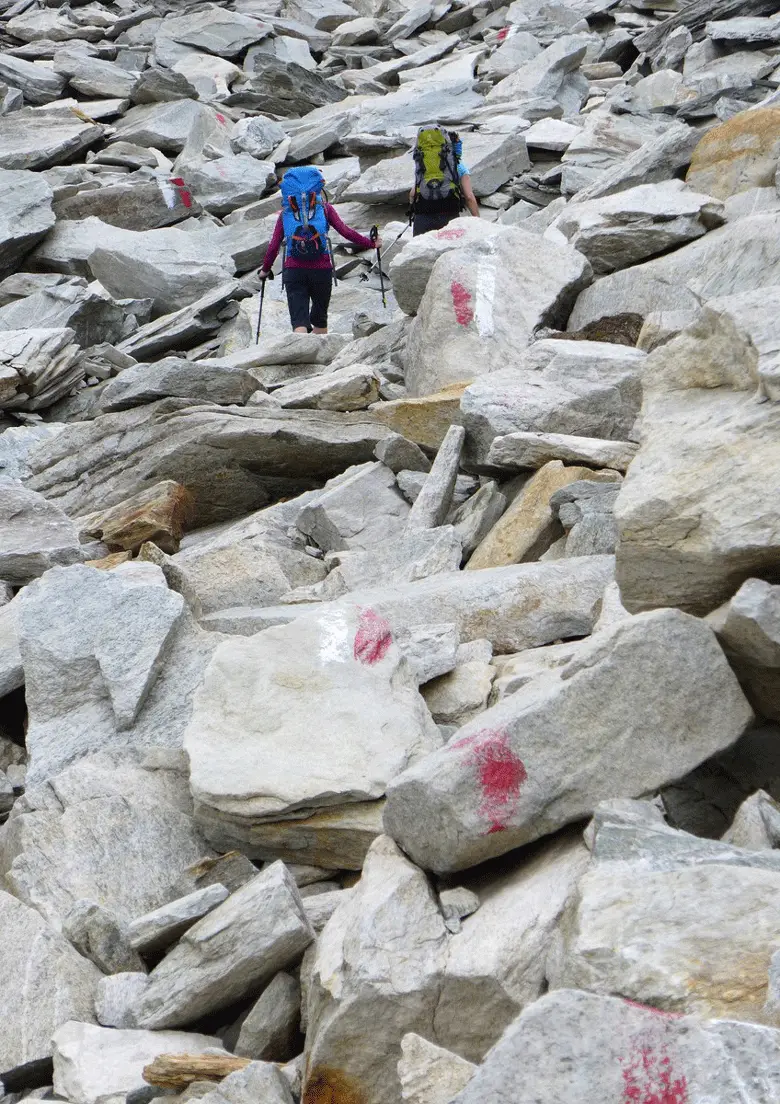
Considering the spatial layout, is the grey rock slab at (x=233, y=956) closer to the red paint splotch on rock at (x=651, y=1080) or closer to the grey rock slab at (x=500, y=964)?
the grey rock slab at (x=500, y=964)

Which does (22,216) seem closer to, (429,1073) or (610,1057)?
(429,1073)

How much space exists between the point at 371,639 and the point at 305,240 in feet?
29.7

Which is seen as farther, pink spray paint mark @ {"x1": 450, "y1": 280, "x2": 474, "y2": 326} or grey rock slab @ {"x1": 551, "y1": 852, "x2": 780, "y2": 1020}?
pink spray paint mark @ {"x1": 450, "y1": 280, "x2": 474, "y2": 326}

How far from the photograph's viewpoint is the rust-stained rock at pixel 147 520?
31.6 feet

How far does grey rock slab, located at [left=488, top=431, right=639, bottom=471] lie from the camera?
8070 millimetres

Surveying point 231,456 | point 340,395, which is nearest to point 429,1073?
point 231,456

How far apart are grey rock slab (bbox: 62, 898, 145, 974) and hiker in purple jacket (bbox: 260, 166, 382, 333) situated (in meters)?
10.3

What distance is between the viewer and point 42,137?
92.6 ft

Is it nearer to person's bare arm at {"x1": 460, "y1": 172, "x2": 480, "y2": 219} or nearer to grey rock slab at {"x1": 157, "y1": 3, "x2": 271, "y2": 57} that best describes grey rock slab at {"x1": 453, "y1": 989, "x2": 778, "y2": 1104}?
person's bare arm at {"x1": 460, "y1": 172, "x2": 480, "y2": 219}

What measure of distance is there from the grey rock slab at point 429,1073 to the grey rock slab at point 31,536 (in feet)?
21.8

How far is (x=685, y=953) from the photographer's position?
2916 millimetres

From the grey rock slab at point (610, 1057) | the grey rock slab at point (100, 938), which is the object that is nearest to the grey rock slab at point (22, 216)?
the grey rock slab at point (100, 938)

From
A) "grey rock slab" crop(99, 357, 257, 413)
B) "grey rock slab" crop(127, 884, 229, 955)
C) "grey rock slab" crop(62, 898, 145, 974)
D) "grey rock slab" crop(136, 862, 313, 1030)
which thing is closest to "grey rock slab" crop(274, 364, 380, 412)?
"grey rock slab" crop(99, 357, 257, 413)

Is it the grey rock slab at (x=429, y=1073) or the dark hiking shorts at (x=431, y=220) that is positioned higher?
the grey rock slab at (x=429, y=1073)
